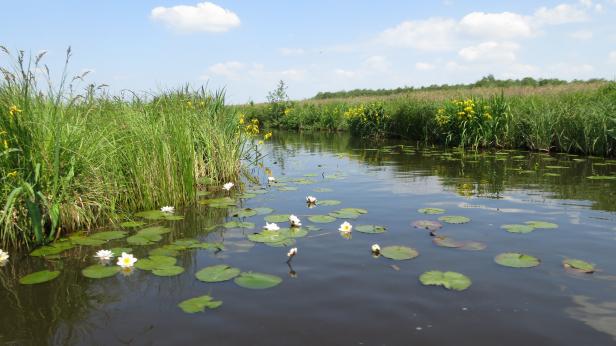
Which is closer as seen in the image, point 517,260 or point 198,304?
point 198,304

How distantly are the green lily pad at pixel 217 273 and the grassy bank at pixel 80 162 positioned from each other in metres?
1.57

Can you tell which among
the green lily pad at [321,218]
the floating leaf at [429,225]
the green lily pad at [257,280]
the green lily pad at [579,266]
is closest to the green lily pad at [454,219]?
the floating leaf at [429,225]

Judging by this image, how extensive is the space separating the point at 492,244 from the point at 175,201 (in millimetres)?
3751

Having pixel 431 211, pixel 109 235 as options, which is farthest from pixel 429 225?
pixel 109 235

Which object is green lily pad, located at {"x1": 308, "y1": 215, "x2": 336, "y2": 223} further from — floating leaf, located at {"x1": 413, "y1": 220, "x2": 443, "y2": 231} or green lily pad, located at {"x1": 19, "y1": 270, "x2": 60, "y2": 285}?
green lily pad, located at {"x1": 19, "y1": 270, "x2": 60, "y2": 285}

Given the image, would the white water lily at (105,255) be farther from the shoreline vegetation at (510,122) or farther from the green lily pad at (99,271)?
the shoreline vegetation at (510,122)

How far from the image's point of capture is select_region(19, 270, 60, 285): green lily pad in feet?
10.7

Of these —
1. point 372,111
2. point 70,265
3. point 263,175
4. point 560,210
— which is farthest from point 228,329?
point 372,111

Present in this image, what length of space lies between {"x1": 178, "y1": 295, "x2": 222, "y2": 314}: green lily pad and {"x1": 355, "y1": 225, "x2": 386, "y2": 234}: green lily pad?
1.93 m

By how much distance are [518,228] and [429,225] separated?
0.87 metres

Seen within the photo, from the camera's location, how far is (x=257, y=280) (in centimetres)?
323

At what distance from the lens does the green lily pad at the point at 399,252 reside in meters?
3.67

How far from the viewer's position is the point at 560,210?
524 cm

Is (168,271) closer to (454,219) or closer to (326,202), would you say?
(326,202)
